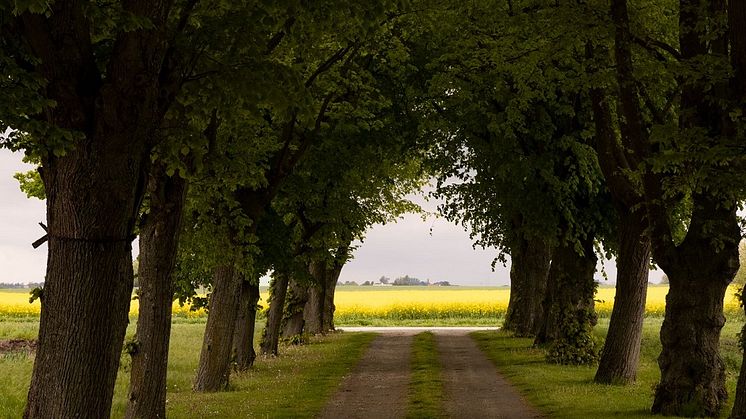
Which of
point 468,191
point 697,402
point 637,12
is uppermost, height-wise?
point 637,12

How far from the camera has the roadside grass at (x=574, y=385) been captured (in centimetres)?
1950

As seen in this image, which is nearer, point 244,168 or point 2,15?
point 2,15

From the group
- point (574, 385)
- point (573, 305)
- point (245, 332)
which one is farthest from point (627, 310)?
point (245, 332)

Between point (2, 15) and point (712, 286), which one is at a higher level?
point (2, 15)

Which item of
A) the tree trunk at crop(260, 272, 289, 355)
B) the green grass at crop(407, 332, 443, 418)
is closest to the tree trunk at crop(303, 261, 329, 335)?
the green grass at crop(407, 332, 443, 418)

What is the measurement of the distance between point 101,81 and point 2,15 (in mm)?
1398

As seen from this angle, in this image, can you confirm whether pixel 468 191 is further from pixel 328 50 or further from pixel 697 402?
pixel 697 402

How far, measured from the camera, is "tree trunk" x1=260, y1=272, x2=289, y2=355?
118ft

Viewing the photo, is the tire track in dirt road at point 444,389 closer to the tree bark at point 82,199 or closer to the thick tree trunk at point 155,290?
the thick tree trunk at point 155,290

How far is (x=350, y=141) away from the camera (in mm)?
30625

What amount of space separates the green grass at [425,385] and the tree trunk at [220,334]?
16.6ft

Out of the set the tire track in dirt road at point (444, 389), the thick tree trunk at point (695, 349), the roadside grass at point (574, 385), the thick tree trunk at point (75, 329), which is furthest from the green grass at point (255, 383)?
the thick tree trunk at point (75, 329)

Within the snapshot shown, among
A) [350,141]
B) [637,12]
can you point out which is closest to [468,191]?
[350,141]

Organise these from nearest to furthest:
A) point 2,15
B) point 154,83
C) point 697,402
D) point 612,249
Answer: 1. point 2,15
2. point 154,83
3. point 697,402
4. point 612,249
